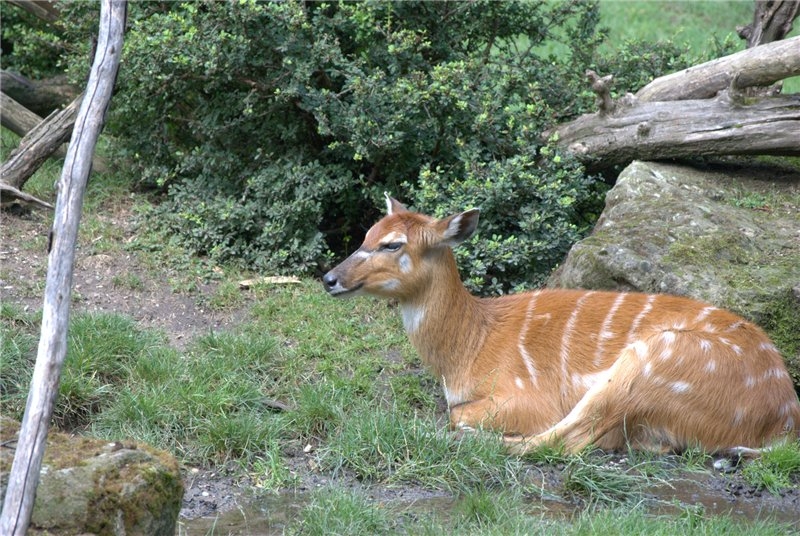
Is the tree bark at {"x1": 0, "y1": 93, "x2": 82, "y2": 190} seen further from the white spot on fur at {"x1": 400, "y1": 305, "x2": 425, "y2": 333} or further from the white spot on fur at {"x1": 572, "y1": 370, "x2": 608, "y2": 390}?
the white spot on fur at {"x1": 572, "y1": 370, "x2": 608, "y2": 390}

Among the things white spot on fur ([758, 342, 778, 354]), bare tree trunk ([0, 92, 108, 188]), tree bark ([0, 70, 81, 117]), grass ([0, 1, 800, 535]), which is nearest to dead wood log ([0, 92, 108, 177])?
tree bark ([0, 70, 81, 117])

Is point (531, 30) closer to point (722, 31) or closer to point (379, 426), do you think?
point (379, 426)

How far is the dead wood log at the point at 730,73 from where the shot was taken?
8516mm

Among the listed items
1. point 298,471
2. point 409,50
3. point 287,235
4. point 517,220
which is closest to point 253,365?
point 298,471

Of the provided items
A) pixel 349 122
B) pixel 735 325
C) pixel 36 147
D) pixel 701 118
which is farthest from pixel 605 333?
pixel 36 147

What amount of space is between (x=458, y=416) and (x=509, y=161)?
2.76 m

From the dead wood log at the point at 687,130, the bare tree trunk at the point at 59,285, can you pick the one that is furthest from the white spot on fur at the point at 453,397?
the bare tree trunk at the point at 59,285

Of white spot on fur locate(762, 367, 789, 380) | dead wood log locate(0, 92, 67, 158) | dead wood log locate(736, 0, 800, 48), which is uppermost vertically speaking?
dead wood log locate(736, 0, 800, 48)

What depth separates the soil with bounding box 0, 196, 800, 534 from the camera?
5.91 meters

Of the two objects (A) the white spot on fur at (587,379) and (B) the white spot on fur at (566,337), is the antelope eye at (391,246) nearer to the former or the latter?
(B) the white spot on fur at (566,337)

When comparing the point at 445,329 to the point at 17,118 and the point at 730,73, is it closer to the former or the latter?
the point at 730,73

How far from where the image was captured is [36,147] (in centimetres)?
935

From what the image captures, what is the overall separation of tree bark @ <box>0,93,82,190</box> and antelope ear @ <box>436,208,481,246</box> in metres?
4.11

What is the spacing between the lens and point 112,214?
982cm
